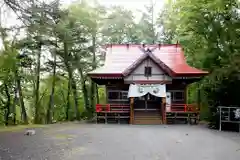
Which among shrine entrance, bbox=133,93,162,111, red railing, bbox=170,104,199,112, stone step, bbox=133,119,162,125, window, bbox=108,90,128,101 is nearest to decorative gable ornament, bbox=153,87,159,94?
shrine entrance, bbox=133,93,162,111

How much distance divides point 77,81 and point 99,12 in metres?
6.02

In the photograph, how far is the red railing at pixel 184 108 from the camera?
18672mm

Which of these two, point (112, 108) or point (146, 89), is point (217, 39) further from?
point (112, 108)

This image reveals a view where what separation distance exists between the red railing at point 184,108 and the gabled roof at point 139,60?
1.89 metres

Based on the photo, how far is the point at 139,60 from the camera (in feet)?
64.0

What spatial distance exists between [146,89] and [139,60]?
1863 mm

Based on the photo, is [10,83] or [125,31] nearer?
[10,83]

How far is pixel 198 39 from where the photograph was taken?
74.2 ft

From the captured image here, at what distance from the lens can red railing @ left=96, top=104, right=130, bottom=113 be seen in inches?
747

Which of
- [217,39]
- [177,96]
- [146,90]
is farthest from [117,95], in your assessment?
[217,39]

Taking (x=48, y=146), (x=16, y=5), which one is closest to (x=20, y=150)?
(x=48, y=146)

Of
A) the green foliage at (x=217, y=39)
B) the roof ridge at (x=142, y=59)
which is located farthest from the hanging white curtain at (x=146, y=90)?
the green foliage at (x=217, y=39)

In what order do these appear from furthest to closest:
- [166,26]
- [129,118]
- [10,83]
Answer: [166,26]
[10,83]
[129,118]

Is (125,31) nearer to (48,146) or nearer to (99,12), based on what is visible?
(99,12)
